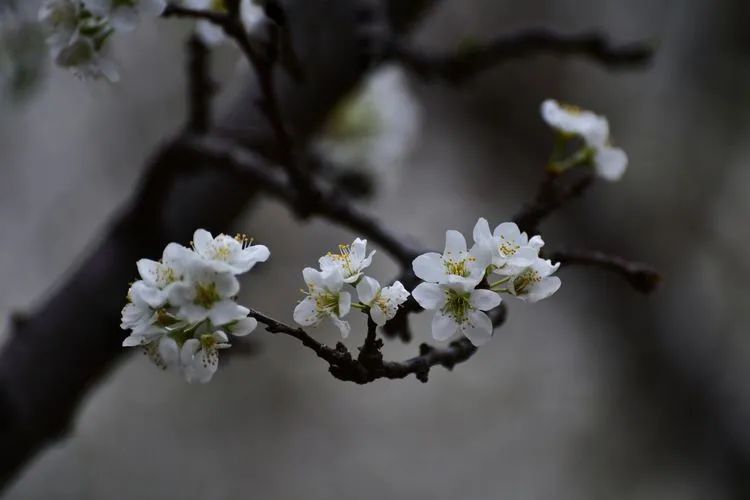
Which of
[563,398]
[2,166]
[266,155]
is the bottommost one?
[563,398]

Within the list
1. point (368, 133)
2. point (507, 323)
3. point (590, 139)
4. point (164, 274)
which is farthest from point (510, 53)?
point (507, 323)

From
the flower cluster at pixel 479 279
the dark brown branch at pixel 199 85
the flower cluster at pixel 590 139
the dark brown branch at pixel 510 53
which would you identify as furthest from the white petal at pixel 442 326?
the dark brown branch at pixel 510 53

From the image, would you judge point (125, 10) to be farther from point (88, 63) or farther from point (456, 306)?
point (456, 306)

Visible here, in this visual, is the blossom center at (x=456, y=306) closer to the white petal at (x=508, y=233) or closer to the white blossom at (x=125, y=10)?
the white petal at (x=508, y=233)

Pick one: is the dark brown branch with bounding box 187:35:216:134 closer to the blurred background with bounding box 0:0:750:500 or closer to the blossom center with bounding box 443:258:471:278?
the blossom center with bounding box 443:258:471:278

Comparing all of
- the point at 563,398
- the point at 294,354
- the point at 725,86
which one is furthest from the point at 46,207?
the point at 725,86

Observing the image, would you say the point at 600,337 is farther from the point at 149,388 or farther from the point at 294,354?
the point at 149,388
